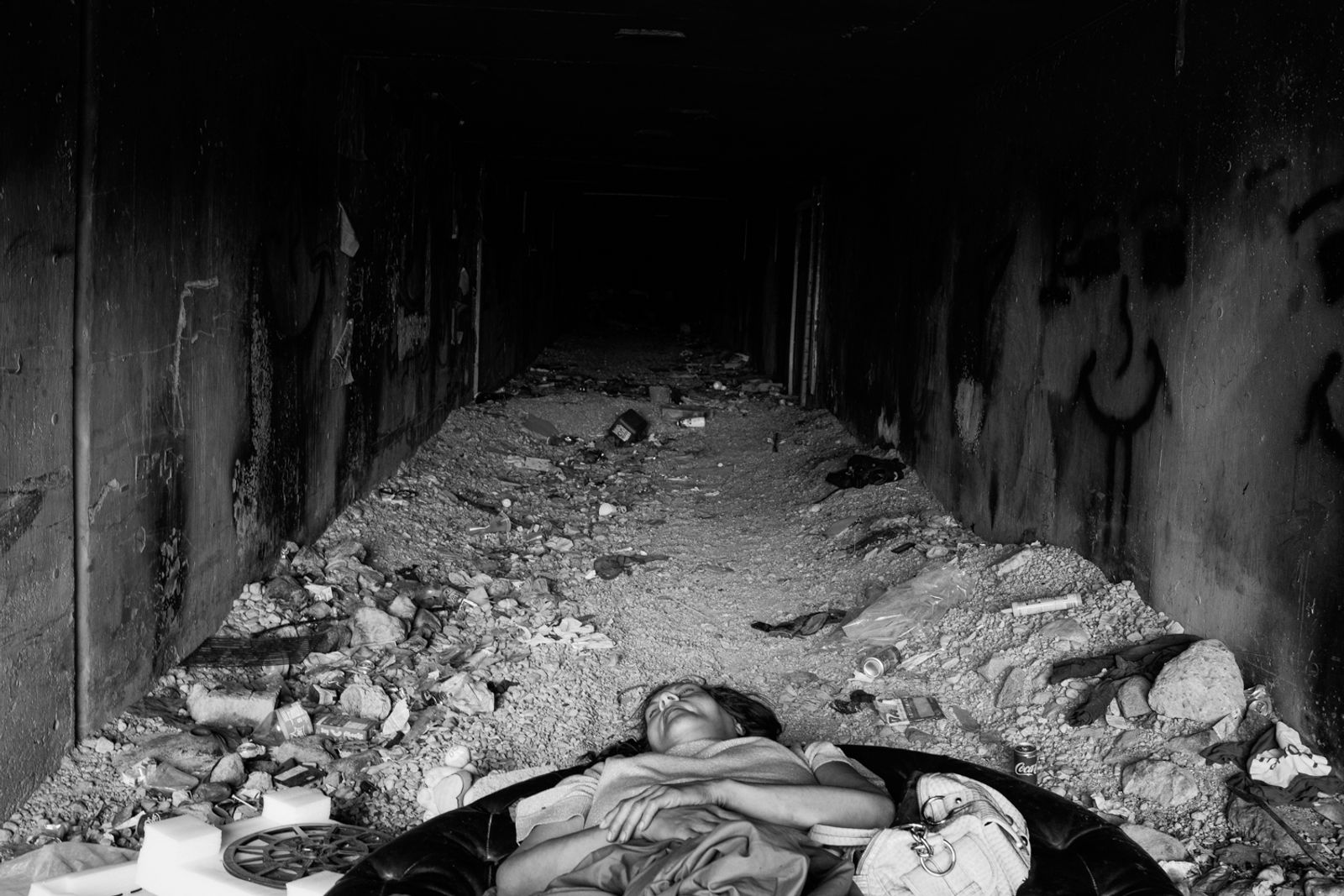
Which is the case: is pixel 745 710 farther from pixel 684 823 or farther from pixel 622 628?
pixel 622 628

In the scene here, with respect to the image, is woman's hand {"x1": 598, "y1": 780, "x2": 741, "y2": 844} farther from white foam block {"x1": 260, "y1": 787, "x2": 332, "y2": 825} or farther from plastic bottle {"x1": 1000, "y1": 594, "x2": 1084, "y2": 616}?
plastic bottle {"x1": 1000, "y1": 594, "x2": 1084, "y2": 616}

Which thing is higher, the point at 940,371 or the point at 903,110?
the point at 903,110

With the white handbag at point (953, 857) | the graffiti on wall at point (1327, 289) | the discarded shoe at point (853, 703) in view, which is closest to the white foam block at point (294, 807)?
the white handbag at point (953, 857)

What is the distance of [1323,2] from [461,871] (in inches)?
138

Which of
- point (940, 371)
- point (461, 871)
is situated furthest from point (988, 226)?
point (461, 871)

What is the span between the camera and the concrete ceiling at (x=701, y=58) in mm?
4824

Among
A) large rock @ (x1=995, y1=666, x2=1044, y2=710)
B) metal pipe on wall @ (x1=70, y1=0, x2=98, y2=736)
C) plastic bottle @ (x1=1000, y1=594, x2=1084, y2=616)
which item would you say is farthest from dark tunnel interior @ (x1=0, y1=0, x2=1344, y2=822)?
large rock @ (x1=995, y1=666, x2=1044, y2=710)

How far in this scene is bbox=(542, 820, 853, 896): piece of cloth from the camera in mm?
2158

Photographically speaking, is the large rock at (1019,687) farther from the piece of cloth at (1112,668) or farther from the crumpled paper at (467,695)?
the crumpled paper at (467,695)

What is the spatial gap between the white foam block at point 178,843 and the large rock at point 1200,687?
2929 millimetres

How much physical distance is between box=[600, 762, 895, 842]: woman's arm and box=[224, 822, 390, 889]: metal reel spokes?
0.69 metres

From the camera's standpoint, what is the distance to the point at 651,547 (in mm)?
6652

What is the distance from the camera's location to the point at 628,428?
958cm

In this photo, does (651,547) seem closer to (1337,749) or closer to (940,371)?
(940,371)
